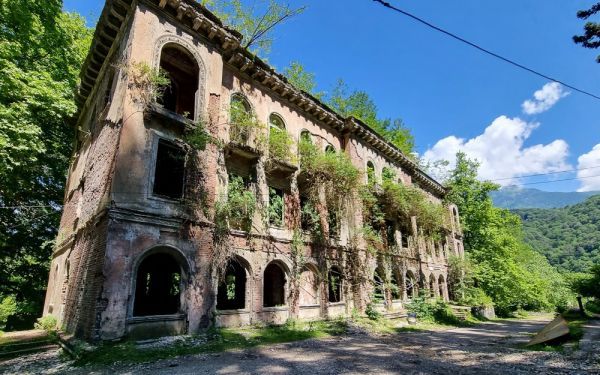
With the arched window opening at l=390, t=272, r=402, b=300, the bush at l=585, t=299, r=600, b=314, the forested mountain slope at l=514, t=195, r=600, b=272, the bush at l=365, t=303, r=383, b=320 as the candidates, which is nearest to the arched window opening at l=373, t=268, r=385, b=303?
the bush at l=365, t=303, r=383, b=320

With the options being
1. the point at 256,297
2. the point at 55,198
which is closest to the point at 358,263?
the point at 256,297

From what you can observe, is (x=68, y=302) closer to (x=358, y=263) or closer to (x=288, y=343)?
(x=288, y=343)

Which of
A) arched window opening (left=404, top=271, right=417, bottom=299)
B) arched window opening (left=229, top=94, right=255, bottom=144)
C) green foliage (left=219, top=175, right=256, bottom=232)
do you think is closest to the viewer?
green foliage (left=219, top=175, right=256, bottom=232)

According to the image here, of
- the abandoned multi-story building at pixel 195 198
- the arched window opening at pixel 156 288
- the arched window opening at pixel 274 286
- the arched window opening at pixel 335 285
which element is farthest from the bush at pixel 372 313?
the arched window opening at pixel 156 288

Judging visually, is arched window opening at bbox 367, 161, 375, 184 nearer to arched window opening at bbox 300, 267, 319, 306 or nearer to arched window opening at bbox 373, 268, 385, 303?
arched window opening at bbox 373, 268, 385, 303

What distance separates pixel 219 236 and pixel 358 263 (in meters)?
8.22

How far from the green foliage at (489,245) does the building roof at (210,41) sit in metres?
19.1

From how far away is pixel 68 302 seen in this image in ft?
37.0

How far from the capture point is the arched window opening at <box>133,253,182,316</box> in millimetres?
14195

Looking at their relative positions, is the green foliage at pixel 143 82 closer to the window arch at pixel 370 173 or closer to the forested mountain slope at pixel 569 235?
the window arch at pixel 370 173

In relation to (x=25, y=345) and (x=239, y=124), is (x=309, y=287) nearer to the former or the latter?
(x=239, y=124)

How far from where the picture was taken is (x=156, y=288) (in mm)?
15031

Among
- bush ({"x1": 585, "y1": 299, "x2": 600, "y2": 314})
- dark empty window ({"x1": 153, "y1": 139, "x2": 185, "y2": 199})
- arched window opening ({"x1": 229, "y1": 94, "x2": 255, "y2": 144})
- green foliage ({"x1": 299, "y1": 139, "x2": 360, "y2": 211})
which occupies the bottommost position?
bush ({"x1": 585, "y1": 299, "x2": 600, "y2": 314})

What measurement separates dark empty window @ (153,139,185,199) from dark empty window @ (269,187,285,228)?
12.7ft
